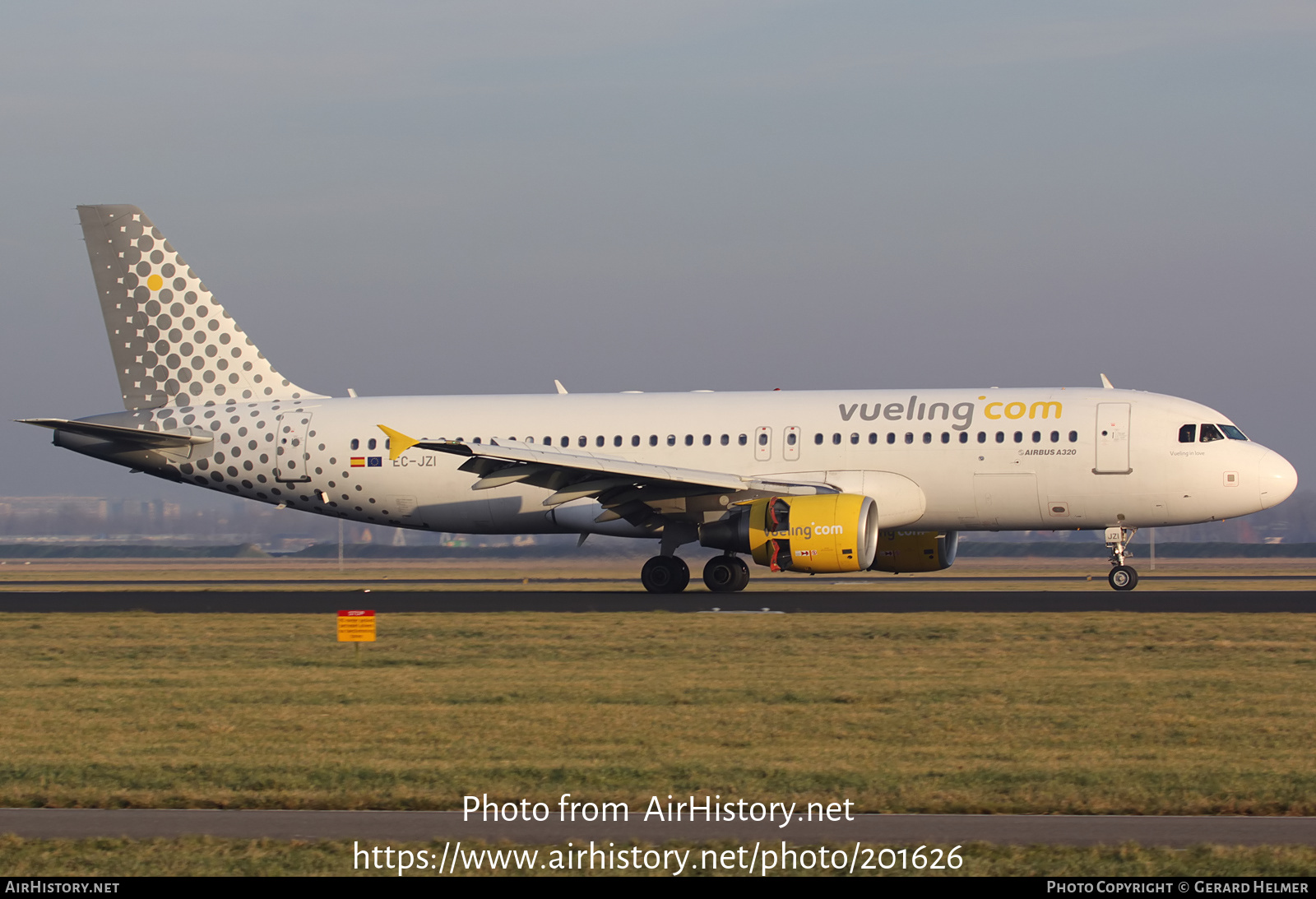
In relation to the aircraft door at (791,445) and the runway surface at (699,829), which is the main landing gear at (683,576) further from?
the runway surface at (699,829)

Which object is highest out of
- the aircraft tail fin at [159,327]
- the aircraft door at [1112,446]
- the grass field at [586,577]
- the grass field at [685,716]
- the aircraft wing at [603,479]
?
the aircraft tail fin at [159,327]

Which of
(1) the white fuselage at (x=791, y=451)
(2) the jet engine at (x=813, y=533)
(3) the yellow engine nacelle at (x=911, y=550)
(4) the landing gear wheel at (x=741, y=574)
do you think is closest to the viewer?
(2) the jet engine at (x=813, y=533)

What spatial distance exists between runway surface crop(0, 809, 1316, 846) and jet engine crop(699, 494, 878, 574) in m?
17.4

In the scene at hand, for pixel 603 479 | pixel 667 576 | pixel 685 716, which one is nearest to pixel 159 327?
pixel 603 479

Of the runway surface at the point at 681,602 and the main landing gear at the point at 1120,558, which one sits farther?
the main landing gear at the point at 1120,558

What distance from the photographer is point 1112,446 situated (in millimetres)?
28688

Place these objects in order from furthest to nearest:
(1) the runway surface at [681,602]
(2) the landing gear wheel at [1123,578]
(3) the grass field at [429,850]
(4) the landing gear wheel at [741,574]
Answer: (4) the landing gear wheel at [741,574], (2) the landing gear wheel at [1123,578], (1) the runway surface at [681,602], (3) the grass field at [429,850]

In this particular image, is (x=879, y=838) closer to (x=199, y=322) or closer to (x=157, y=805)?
(x=157, y=805)

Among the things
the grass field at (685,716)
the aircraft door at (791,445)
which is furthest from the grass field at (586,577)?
the grass field at (685,716)

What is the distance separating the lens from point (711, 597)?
29422 mm

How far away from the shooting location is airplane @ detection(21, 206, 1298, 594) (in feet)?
94.0

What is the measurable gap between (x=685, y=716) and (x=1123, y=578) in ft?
62.6

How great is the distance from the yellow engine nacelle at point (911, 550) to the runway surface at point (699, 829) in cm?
2211

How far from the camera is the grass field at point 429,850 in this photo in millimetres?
7766
